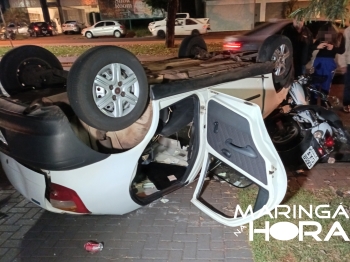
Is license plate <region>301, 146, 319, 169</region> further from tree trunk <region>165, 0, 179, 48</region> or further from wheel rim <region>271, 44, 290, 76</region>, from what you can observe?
tree trunk <region>165, 0, 179, 48</region>

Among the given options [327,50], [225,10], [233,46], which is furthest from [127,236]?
[225,10]

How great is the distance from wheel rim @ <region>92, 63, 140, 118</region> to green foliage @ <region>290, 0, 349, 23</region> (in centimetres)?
160

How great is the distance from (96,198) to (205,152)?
1.15m

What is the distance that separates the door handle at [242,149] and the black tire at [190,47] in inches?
111

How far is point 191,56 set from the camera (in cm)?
523

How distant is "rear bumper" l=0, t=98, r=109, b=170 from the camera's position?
2.33 m

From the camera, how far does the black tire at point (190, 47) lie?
203 inches

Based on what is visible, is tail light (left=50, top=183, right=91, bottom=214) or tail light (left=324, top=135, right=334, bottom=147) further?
tail light (left=324, top=135, right=334, bottom=147)

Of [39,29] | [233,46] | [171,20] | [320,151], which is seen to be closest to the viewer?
[320,151]

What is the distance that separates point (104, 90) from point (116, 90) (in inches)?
4.0

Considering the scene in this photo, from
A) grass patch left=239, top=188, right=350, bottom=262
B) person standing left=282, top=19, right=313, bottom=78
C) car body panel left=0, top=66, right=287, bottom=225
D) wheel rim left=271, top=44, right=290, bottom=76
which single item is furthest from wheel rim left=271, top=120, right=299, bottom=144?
person standing left=282, top=19, right=313, bottom=78

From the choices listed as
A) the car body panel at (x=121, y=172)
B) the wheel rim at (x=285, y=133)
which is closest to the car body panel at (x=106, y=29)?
the wheel rim at (x=285, y=133)

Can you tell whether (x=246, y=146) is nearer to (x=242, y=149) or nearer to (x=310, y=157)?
(x=242, y=149)

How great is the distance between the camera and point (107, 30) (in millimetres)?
23938
